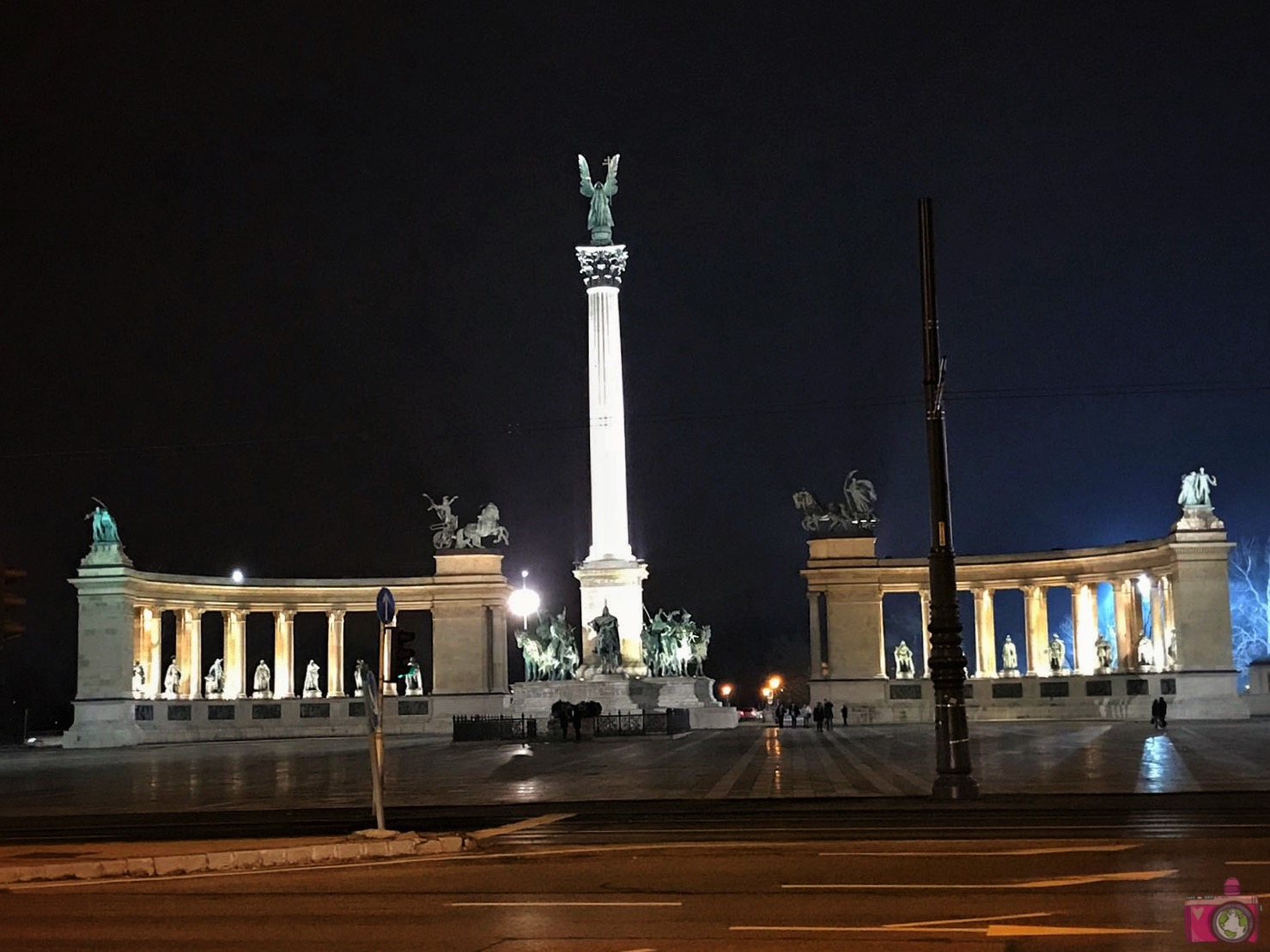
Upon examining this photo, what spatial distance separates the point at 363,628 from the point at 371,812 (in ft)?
358

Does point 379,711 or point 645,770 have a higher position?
point 379,711

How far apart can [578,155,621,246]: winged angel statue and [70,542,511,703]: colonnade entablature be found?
22.8 m

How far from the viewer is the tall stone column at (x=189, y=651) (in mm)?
91062

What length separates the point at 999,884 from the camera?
17219mm

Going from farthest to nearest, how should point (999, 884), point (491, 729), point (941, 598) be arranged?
1. point (491, 729)
2. point (941, 598)
3. point (999, 884)

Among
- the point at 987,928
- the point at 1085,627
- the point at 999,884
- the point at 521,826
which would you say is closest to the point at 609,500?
the point at 1085,627

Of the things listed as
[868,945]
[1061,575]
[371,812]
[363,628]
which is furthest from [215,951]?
[363,628]

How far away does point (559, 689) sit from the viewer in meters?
78.4

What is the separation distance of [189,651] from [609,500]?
29.0 metres

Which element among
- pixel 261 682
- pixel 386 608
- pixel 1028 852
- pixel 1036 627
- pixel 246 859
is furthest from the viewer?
pixel 261 682

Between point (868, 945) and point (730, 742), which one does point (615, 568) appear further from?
point (868, 945)

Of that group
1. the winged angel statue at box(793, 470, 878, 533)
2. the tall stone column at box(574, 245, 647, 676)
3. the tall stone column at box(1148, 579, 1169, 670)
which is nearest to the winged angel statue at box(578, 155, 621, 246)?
the tall stone column at box(574, 245, 647, 676)

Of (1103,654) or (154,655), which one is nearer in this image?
(1103,654)

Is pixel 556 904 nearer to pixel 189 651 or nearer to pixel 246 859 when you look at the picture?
pixel 246 859
